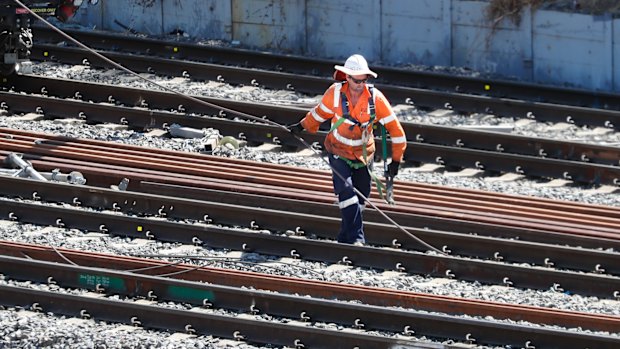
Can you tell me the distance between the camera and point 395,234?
1470 cm

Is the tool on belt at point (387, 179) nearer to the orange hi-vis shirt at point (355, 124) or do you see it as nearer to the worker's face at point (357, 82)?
the orange hi-vis shirt at point (355, 124)

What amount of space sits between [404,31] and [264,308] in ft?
30.8

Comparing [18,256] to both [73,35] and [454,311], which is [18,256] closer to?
[454,311]

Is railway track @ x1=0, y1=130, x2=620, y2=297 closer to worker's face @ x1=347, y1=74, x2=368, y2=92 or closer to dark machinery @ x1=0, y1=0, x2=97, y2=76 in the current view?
worker's face @ x1=347, y1=74, x2=368, y2=92

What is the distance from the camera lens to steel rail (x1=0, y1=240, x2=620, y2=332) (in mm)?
12672

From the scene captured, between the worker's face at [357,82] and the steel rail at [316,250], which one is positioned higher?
the worker's face at [357,82]

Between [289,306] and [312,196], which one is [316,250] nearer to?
[312,196]

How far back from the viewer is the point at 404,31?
21.5 metres

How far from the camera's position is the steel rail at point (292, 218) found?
14.4 meters

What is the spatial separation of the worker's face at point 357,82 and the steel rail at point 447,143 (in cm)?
349

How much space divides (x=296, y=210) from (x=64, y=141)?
316 centimetres

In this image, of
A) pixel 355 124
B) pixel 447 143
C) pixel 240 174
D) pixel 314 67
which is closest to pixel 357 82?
pixel 355 124

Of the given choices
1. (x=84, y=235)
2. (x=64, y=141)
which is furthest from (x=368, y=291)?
(x=64, y=141)

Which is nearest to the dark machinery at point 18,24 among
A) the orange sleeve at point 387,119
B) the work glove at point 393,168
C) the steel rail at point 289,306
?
the steel rail at point 289,306
